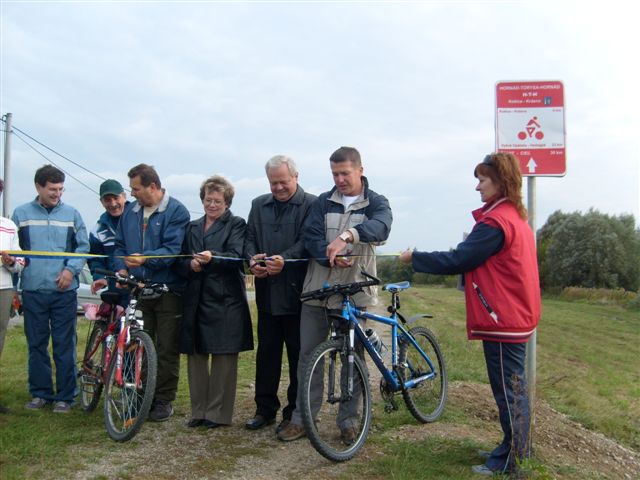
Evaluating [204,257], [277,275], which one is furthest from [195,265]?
[277,275]

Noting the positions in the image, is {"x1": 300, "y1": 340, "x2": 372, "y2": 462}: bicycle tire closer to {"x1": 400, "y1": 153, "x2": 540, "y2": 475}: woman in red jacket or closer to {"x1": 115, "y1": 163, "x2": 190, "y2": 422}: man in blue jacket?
{"x1": 400, "y1": 153, "x2": 540, "y2": 475}: woman in red jacket

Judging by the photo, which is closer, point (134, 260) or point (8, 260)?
point (134, 260)

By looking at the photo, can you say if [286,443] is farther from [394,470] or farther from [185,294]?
[185,294]

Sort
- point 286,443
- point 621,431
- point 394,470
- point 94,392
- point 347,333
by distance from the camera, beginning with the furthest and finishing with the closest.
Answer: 1. point 621,431
2. point 94,392
3. point 286,443
4. point 347,333
5. point 394,470

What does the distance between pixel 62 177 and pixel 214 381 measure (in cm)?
246

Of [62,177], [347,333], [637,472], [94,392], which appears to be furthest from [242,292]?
[637,472]

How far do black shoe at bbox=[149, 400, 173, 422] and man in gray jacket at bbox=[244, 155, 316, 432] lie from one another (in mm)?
810

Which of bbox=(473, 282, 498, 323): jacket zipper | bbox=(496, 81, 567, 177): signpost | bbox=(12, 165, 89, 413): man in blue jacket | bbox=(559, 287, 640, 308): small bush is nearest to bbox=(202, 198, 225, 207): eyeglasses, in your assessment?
bbox=(12, 165, 89, 413): man in blue jacket

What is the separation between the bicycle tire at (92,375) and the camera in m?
5.84

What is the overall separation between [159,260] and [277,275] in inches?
42.6

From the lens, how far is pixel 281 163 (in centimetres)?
538

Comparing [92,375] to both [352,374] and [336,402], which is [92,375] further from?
[352,374]

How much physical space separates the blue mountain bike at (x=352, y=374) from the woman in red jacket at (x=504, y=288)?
0.77 m

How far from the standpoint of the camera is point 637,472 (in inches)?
216
